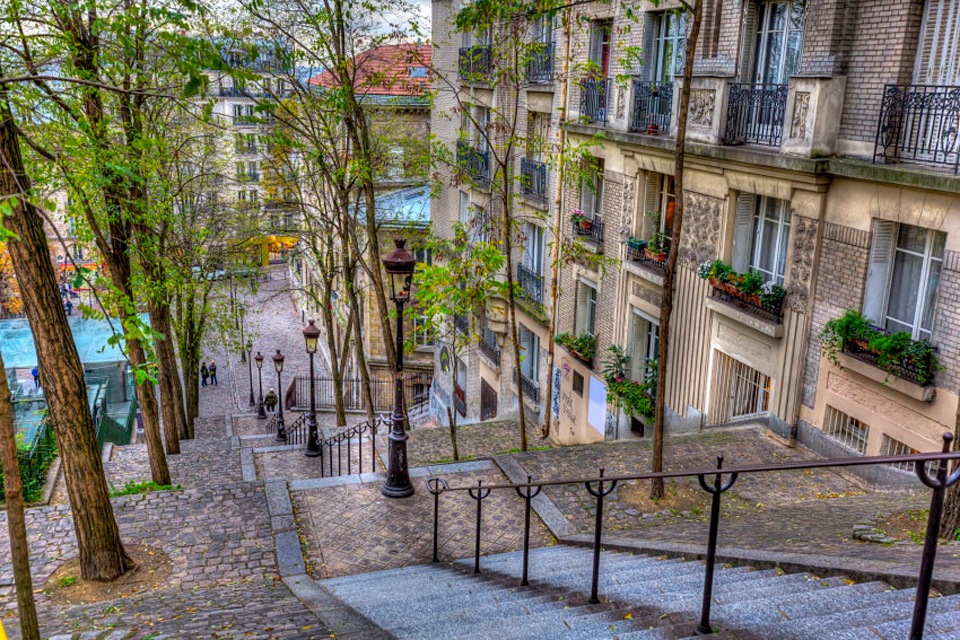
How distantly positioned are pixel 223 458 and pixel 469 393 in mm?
8405

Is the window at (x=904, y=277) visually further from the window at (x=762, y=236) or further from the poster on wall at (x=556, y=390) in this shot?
the poster on wall at (x=556, y=390)

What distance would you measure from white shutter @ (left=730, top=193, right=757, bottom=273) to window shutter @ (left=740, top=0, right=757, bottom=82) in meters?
1.86

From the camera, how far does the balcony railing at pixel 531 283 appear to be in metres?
18.8

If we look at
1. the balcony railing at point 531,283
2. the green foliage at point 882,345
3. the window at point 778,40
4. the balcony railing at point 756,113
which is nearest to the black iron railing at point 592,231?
the balcony railing at point 531,283

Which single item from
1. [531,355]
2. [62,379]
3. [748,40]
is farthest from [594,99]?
[62,379]

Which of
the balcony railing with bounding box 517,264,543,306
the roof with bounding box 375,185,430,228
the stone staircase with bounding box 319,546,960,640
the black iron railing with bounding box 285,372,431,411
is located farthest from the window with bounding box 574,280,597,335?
the black iron railing with bounding box 285,372,431,411

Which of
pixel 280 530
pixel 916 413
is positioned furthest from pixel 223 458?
pixel 916 413

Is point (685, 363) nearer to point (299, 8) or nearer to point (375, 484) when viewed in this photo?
point (375, 484)

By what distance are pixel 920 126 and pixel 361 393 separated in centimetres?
2491

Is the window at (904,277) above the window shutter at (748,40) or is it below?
below

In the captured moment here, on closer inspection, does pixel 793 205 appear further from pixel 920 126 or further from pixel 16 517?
pixel 16 517

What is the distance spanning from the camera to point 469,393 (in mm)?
24281

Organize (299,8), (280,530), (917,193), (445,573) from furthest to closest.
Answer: (299,8) < (280,530) < (917,193) < (445,573)

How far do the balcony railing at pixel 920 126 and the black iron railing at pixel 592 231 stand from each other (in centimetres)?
695
